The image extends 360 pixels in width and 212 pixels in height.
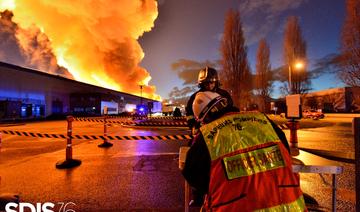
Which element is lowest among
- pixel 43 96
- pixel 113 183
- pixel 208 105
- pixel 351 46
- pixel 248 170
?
pixel 113 183

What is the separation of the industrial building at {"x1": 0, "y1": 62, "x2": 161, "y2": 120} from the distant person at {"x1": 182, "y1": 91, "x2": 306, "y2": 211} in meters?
23.9

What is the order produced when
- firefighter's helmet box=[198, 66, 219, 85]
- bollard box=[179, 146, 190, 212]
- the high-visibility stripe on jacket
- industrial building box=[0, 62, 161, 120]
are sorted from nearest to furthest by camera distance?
the high-visibility stripe on jacket < bollard box=[179, 146, 190, 212] < firefighter's helmet box=[198, 66, 219, 85] < industrial building box=[0, 62, 161, 120]

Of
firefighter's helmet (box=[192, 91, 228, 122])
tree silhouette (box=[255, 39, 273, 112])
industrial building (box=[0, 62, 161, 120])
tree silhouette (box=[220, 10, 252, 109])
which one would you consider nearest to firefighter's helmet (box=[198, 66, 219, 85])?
firefighter's helmet (box=[192, 91, 228, 122])

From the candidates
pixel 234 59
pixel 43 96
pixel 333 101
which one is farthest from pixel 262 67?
pixel 43 96

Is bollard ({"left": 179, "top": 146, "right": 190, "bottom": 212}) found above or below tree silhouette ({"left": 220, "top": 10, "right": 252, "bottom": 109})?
below

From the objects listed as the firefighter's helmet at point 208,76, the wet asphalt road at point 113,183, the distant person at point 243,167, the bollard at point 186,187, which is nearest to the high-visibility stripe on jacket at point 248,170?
the distant person at point 243,167

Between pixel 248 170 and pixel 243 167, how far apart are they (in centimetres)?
4

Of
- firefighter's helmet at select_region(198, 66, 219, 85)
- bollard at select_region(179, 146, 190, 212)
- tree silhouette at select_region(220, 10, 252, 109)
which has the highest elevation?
tree silhouette at select_region(220, 10, 252, 109)

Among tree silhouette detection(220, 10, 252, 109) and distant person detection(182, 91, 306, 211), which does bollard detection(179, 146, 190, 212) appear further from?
tree silhouette detection(220, 10, 252, 109)

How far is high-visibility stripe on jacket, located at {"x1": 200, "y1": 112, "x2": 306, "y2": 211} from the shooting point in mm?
1422

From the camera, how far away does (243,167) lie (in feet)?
4.79

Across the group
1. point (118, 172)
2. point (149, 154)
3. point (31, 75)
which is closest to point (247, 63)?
point (149, 154)

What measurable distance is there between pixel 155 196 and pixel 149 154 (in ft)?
13.8

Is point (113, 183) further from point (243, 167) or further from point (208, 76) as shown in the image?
point (243, 167)
